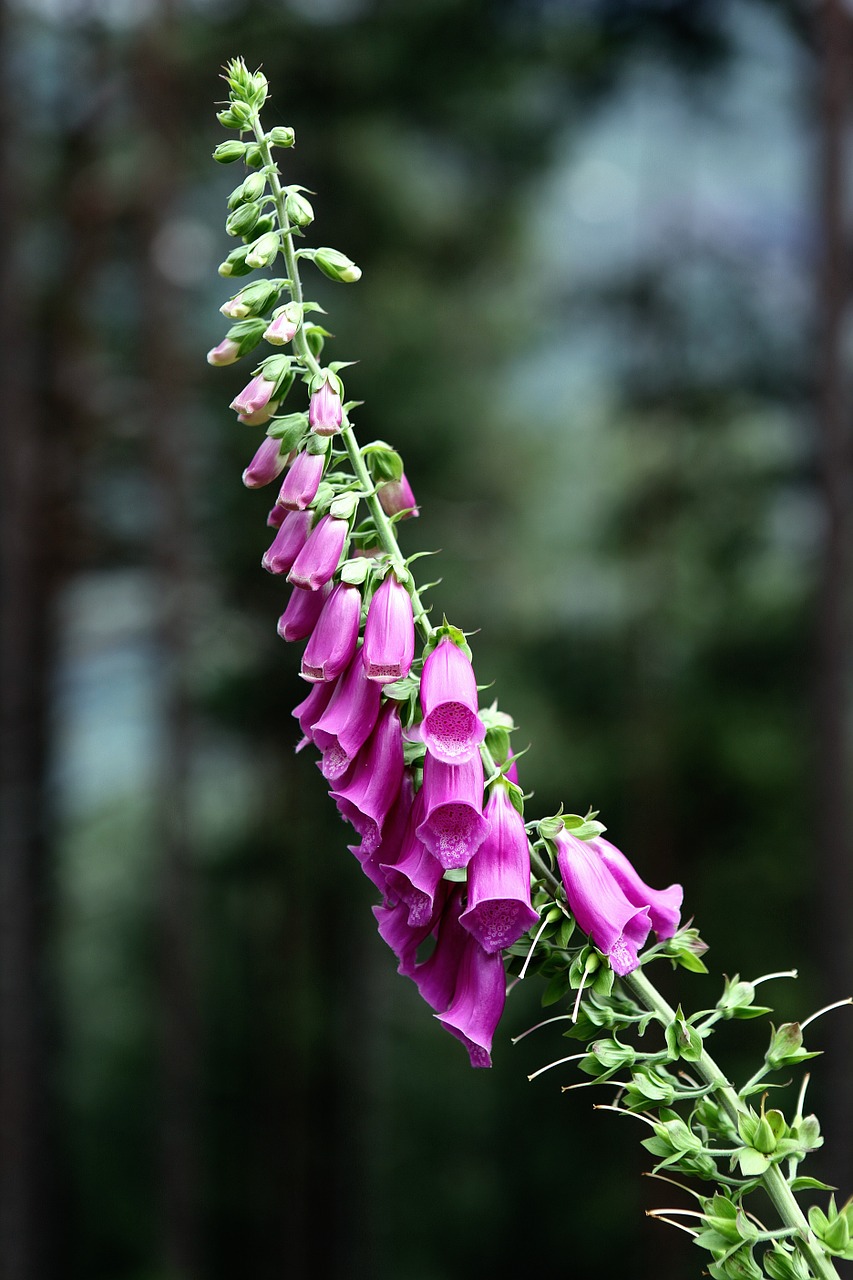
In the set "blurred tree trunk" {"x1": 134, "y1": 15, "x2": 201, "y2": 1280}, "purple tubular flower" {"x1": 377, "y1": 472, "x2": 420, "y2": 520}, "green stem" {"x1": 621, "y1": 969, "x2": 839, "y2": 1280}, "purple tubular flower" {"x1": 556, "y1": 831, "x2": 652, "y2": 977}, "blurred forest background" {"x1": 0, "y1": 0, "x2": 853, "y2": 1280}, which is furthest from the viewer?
"blurred tree trunk" {"x1": 134, "y1": 15, "x2": 201, "y2": 1280}

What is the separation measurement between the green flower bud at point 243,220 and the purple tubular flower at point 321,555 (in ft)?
1.00

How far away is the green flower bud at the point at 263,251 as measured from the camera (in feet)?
→ 3.92

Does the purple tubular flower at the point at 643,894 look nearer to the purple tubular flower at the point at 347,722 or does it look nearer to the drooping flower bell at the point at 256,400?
the purple tubular flower at the point at 347,722

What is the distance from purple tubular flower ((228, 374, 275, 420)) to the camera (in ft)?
3.92

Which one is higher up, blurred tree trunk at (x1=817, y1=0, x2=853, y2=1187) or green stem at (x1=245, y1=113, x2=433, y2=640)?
blurred tree trunk at (x1=817, y1=0, x2=853, y2=1187)

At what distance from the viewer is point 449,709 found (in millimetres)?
1108

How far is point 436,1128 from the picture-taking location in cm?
1706

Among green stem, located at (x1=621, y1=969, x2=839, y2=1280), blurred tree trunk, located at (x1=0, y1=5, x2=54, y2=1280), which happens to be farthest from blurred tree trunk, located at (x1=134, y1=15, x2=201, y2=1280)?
green stem, located at (x1=621, y1=969, x2=839, y2=1280)

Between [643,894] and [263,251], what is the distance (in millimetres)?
702

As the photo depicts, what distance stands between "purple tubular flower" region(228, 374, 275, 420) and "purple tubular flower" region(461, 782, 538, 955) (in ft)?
1.44

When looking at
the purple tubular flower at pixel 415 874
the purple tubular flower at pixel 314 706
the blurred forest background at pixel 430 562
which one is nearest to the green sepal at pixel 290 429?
the purple tubular flower at pixel 314 706

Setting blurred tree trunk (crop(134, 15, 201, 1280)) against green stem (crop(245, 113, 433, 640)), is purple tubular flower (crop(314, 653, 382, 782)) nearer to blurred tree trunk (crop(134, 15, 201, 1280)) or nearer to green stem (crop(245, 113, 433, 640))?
green stem (crop(245, 113, 433, 640))

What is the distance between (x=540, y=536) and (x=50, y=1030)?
7958 millimetres

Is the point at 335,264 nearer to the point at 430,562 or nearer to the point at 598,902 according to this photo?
the point at 598,902
